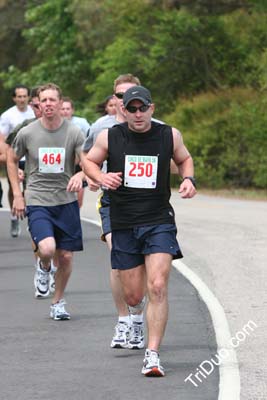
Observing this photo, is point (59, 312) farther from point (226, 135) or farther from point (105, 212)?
point (226, 135)

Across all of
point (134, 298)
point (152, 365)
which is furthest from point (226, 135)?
point (152, 365)

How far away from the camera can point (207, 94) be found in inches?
1286

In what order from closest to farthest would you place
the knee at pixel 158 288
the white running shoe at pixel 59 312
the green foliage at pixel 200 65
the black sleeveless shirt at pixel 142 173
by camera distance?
1. the knee at pixel 158 288
2. the black sleeveless shirt at pixel 142 173
3. the white running shoe at pixel 59 312
4. the green foliage at pixel 200 65

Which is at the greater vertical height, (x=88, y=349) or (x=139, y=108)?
(x=139, y=108)

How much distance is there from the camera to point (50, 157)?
11.2 m

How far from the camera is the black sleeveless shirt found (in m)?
8.70

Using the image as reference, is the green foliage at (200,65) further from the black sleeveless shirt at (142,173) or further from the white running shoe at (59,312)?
the black sleeveless shirt at (142,173)

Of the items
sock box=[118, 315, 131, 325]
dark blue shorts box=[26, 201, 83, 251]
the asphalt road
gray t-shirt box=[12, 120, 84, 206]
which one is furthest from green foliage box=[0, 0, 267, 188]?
sock box=[118, 315, 131, 325]

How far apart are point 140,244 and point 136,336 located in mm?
817

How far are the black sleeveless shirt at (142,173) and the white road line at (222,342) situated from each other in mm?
977

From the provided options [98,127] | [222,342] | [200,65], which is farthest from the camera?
[200,65]

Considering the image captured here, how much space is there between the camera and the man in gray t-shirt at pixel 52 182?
11039 mm

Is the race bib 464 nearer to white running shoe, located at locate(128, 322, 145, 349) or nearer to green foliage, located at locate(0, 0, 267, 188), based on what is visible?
white running shoe, located at locate(128, 322, 145, 349)

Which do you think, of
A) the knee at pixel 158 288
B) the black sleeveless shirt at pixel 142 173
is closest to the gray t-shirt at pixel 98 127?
the black sleeveless shirt at pixel 142 173
